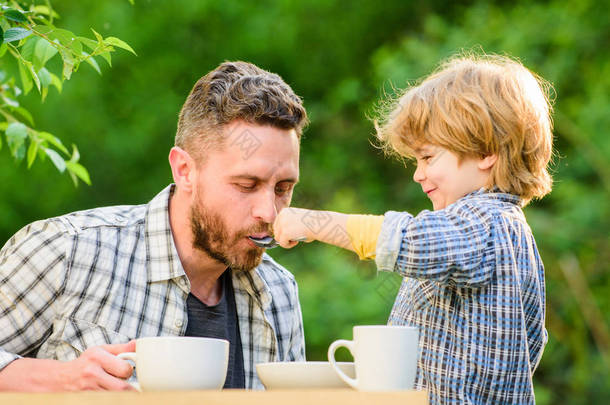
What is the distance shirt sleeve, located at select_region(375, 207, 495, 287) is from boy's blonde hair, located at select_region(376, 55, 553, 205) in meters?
0.31

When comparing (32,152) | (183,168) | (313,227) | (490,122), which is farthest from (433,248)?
(32,152)

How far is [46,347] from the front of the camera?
1.89 metres

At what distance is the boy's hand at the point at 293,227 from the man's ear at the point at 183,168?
0.70 meters

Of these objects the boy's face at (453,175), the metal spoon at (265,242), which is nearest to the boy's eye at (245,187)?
the metal spoon at (265,242)

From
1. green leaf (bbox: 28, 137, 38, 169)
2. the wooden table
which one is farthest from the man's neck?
the wooden table

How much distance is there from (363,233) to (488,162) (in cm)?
51

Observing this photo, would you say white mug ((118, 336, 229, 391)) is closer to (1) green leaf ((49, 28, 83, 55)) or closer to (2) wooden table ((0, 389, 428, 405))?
(2) wooden table ((0, 389, 428, 405))

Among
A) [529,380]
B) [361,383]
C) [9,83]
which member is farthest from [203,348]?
[9,83]

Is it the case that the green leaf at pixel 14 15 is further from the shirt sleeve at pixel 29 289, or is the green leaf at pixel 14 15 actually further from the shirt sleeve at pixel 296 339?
the shirt sleeve at pixel 296 339

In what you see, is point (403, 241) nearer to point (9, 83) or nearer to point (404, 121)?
point (404, 121)

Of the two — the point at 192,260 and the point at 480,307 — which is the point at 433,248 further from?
the point at 192,260

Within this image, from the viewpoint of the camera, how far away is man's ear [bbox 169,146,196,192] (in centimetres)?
218

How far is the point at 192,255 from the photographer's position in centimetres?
216

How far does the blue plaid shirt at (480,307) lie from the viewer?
5.14 feet
